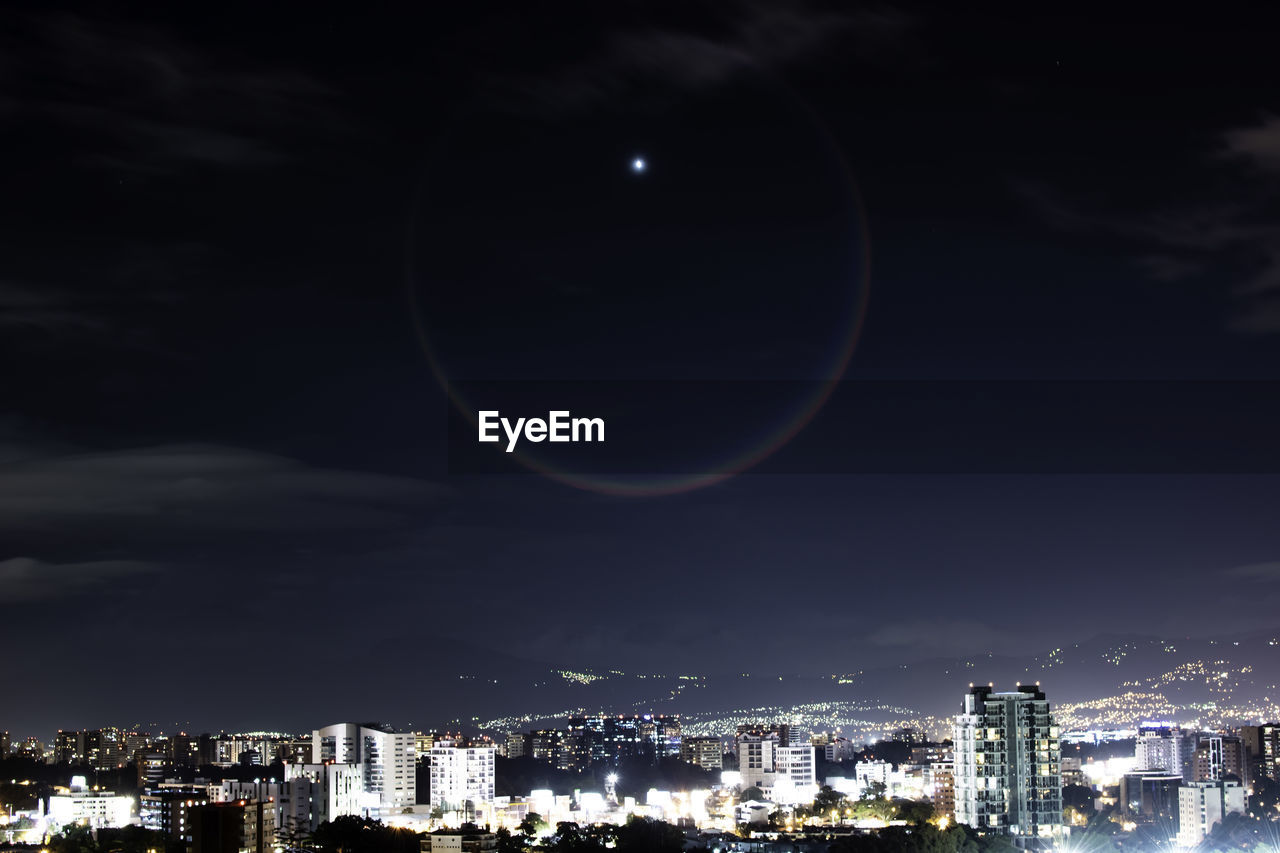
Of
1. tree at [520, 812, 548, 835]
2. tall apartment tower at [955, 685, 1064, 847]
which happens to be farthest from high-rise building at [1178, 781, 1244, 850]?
tree at [520, 812, 548, 835]

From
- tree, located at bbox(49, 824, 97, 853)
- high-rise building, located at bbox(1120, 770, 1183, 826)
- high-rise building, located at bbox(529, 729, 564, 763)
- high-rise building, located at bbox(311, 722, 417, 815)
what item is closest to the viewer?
tree, located at bbox(49, 824, 97, 853)

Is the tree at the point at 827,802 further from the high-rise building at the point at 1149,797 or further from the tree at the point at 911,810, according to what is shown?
the high-rise building at the point at 1149,797

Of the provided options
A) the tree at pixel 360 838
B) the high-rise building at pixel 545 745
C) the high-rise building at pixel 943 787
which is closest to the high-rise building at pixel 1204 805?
the high-rise building at pixel 943 787

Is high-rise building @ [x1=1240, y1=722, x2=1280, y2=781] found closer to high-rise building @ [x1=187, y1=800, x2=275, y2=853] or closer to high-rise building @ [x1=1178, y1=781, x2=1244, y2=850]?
high-rise building @ [x1=1178, y1=781, x2=1244, y2=850]

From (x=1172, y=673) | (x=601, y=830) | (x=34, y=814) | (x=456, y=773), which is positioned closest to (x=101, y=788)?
(x=34, y=814)

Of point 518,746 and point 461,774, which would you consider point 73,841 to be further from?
point 518,746

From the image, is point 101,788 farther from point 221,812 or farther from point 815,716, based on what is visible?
point 815,716

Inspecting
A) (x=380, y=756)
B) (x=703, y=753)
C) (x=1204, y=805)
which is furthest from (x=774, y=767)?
(x=1204, y=805)
